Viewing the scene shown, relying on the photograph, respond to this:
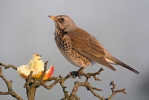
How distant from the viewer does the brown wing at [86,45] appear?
2553 mm

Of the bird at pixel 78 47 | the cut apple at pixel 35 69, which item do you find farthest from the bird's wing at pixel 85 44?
the cut apple at pixel 35 69

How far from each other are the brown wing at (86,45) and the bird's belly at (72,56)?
0.03m

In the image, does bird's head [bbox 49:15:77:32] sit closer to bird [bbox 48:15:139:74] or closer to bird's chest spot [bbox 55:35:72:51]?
bird [bbox 48:15:139:74]

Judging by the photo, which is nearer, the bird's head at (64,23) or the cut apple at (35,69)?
the cut apple at (35,69)

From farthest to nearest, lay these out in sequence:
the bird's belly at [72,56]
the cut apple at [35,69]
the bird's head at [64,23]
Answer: the bird's head at [64,23] < the bird's belly at [72,56] < the cut apple at [35,69]

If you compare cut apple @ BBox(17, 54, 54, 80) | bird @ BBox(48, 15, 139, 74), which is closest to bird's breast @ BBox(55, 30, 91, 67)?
bird @ BBox(48, 15, 139, 74)

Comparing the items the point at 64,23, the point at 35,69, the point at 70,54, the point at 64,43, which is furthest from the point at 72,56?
the point at 35,69

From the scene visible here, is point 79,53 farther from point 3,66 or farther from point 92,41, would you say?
point 3,66

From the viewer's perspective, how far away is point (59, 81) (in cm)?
109

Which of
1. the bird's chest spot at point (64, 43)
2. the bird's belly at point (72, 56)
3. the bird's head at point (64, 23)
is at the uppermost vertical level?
the bird's head at point (64, 23)

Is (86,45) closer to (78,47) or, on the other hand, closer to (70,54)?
(78,47)

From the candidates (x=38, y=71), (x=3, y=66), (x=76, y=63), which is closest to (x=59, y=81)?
(x=38, y=71)

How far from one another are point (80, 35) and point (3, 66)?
5.43 feet

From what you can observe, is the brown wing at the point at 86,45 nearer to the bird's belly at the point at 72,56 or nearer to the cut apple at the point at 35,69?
the bird's belly at the point at 72,56
